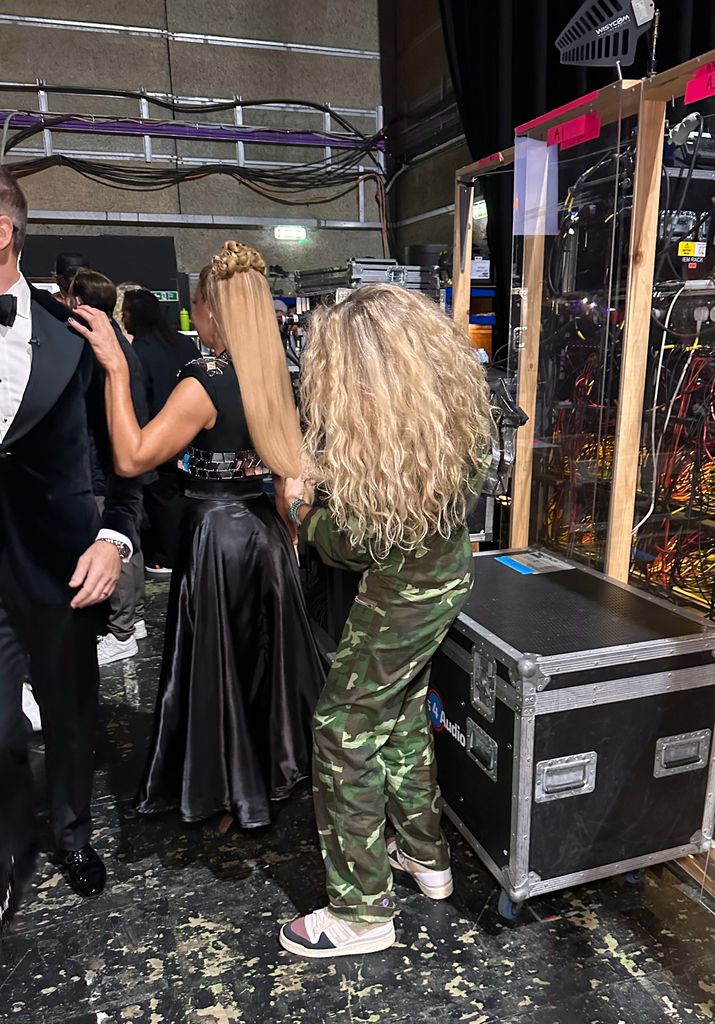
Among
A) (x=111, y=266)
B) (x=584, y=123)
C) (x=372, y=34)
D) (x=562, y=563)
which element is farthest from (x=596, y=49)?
(x=372, y=34)

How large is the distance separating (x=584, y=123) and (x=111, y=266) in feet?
12.8

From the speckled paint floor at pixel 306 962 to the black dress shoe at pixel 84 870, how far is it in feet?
0.10

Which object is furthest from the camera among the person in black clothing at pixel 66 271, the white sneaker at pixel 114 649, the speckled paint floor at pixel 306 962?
the person in black clothing at pixel 66 271

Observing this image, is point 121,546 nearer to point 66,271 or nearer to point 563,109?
point 563,109

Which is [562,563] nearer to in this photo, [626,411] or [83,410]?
[626,411]

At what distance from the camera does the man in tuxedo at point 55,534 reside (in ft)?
4.83

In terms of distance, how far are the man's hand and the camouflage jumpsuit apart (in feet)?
1.53

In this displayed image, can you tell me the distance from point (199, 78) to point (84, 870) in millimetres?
5752

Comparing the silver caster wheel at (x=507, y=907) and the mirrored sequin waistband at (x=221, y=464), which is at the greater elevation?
the mirrored sequin waistband at (x=221, y=464)

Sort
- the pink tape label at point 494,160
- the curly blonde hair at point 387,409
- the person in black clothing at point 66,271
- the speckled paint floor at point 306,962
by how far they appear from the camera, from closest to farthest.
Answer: the curly blonde hair at point 387,409
the speckled paint floor at point 306,962
the pink tape label at point 494,160
the person in black clothing at point 66,271

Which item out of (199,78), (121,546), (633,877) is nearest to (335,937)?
(633,877)

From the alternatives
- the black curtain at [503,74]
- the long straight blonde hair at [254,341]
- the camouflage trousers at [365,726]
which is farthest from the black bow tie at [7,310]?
the black curtain at [503,74]

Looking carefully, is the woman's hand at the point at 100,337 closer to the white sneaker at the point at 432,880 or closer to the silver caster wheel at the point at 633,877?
the white sneaker at the point at 432,880

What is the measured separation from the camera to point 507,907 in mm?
1634
